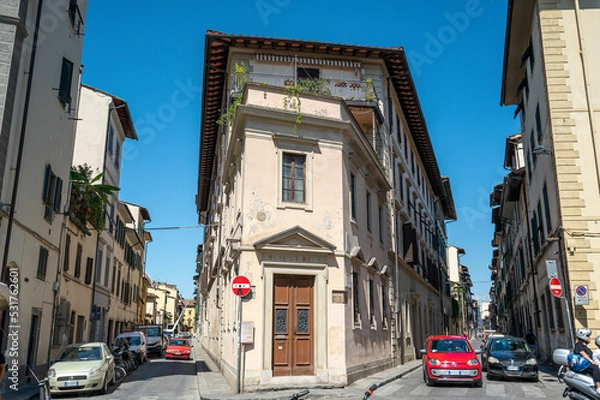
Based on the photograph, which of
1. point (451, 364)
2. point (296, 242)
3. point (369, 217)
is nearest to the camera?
point (296, 242)

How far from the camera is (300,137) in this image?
1594 centimetres

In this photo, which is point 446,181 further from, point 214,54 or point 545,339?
point 214,54

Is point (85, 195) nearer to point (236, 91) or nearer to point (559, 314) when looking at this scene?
point (236, 91)

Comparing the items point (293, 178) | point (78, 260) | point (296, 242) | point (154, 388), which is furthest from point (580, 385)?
point (78, 260)

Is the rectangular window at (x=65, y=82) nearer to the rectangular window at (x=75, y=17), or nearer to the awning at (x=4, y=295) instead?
the rectangular window at (x=75, y=17)

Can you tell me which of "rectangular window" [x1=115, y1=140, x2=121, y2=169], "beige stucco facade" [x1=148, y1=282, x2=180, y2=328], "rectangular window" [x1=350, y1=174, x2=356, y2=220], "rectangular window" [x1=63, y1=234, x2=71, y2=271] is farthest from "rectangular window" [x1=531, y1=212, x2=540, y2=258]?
"beige stucco facade" [x1=148, y1=282, x2=180, y2=328]

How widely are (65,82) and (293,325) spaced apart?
12362mm

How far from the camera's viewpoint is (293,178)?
622 inches

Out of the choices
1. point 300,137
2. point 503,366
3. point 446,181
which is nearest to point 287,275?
point 300,137

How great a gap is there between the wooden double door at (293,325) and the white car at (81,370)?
5145 mm

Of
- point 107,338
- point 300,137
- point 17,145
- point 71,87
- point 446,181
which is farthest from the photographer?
point 446,181

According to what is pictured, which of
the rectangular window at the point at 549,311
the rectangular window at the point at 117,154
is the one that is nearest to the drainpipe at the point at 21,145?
the rectangular window at the point at 117,154

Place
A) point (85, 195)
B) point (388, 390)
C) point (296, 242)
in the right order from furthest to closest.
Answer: point (85, 195) → point (296, 242) → point (388, 390)

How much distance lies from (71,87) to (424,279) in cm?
2436
